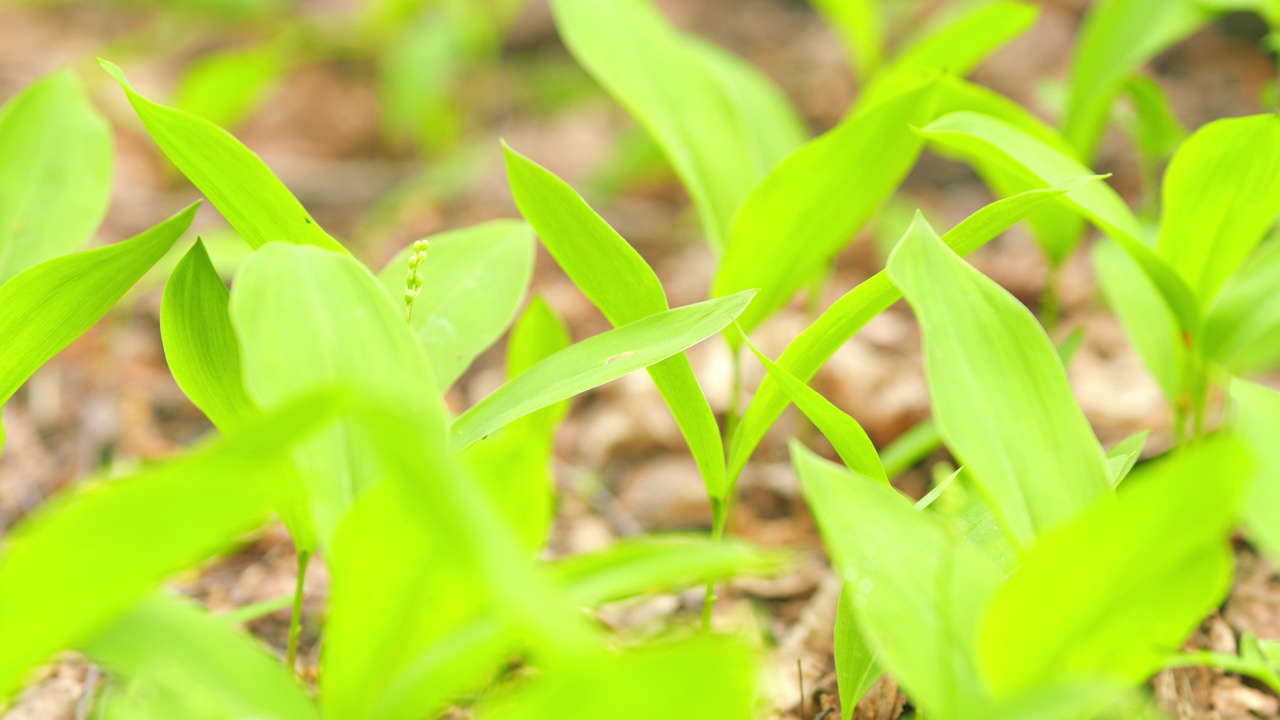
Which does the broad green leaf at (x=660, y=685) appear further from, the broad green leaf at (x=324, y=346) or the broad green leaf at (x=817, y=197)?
the broad green leaf at (x=817, y=197)

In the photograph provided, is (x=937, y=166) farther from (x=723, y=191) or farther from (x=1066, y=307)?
(x=723, y=191)

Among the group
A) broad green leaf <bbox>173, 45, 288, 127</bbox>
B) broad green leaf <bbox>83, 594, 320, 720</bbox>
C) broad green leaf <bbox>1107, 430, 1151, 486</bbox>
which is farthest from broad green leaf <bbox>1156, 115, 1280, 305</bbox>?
broad green leaf <bbox>173, 45, 288, 127</bbox>

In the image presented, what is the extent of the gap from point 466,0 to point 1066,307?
6.14 ft

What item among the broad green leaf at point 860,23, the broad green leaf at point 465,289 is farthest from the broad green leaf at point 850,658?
the broad green leaf at point 860,23

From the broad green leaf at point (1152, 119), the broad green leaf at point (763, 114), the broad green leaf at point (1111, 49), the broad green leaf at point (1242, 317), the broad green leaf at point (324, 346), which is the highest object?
the broad green leaf at point (763, 114)

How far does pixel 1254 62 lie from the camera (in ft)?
7.66

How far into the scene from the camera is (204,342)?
709 millimetres

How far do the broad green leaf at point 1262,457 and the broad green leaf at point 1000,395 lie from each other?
0.27 ft

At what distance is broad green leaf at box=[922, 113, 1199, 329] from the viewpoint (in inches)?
29.4

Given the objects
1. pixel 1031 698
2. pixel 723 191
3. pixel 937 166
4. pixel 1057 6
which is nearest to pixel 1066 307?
pixel 937 166

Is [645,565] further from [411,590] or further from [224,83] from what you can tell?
[224,83]

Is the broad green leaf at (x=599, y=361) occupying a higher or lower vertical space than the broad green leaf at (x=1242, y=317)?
lower

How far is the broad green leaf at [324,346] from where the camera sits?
53 centimetres

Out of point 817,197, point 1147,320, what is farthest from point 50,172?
point 1147,320
